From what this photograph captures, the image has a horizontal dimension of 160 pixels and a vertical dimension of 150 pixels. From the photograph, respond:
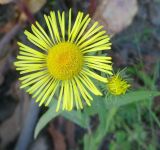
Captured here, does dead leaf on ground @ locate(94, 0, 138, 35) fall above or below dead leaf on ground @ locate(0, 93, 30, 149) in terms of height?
above

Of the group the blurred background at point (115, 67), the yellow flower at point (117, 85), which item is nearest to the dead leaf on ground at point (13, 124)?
the blurred background at point (115, 67)

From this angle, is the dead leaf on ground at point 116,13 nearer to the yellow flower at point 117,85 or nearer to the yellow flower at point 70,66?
the yellow flower at point 70,66

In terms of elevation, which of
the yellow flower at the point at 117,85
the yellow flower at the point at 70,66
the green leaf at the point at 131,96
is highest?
the yellow flower at the point at 70,66

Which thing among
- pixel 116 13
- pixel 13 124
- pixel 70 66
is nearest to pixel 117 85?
pixel 70 66

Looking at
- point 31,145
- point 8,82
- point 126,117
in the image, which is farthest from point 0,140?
point 126,117

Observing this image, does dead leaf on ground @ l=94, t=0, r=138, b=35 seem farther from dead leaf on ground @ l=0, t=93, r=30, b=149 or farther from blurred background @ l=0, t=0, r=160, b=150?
dead leaf on ground @ l=0, t=93, r=30, b=149

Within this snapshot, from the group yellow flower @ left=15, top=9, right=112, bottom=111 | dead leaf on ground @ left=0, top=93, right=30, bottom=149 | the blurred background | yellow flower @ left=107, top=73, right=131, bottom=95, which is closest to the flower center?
yellow flower @ left=15, top=9, right=112, bottom=111
